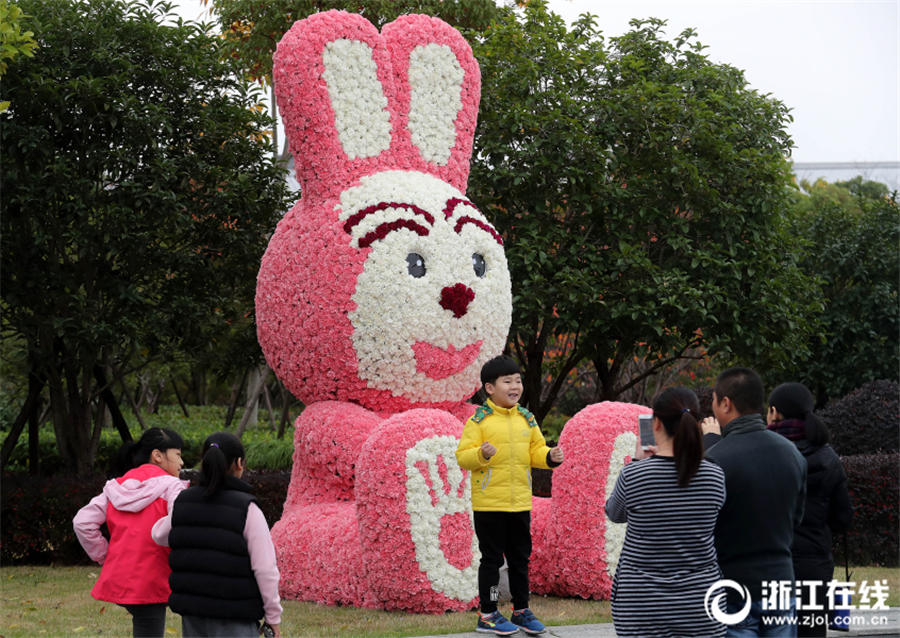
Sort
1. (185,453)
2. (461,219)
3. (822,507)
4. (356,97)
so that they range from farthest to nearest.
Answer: (185,453) < (356,97) < (461,219) < (822,507)

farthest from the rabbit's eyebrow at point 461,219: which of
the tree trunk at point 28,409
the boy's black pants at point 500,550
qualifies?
the tree trunk at point 28,409

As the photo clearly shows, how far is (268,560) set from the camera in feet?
11.7

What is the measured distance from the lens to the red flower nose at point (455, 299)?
21.5 ft

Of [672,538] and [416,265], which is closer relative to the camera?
[672,538]

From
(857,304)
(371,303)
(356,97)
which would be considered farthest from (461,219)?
(857,304)

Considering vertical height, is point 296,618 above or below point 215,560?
below

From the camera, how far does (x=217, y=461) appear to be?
140 inches

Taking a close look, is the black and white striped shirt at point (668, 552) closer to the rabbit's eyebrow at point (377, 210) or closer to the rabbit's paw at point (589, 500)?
the rabbit's paw at point (589, 500)

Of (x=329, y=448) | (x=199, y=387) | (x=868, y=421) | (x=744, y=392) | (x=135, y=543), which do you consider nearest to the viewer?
(x=744, y=392)

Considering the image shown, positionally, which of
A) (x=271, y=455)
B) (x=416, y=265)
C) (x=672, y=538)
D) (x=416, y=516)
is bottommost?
(x=271, y=455)

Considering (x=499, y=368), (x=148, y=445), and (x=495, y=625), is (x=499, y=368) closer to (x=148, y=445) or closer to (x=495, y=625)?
(x=495, y=625)

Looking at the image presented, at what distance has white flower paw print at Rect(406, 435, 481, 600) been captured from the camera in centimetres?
591

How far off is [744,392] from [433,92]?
4097 millimetres

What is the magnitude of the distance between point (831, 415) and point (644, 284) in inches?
137
